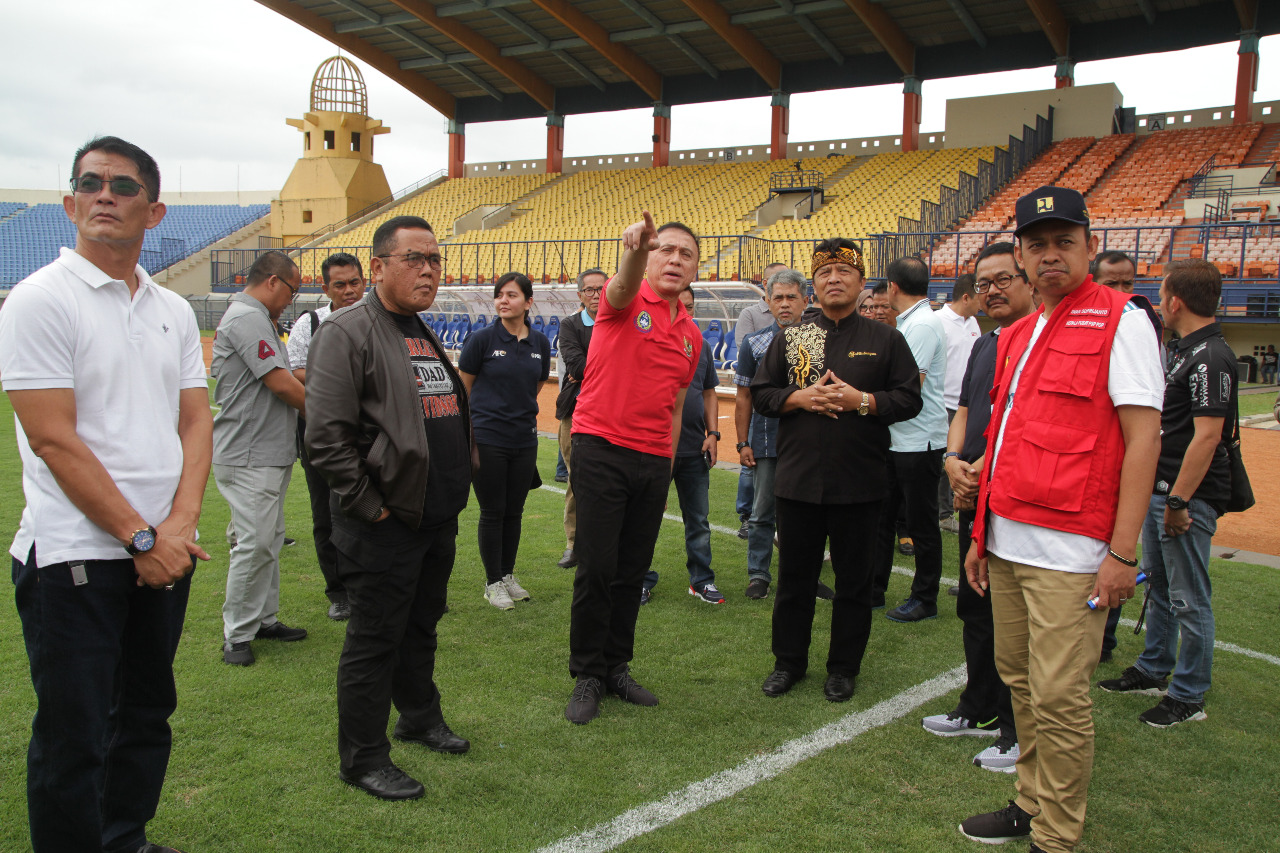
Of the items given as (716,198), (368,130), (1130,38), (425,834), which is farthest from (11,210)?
(425,834)

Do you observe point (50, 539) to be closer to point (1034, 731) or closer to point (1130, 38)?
point (1034, 731)

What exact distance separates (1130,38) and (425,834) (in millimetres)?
30437

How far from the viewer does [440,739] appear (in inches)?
129

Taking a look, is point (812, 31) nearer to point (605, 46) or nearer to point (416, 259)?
point (605, 46)

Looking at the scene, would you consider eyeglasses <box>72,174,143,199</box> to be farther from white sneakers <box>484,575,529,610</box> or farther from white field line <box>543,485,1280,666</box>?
white field line <box>543,485,1280,666</box>

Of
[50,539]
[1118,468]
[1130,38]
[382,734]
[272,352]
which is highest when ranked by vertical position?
[1130,38]

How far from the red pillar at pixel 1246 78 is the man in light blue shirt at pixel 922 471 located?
83.0ft

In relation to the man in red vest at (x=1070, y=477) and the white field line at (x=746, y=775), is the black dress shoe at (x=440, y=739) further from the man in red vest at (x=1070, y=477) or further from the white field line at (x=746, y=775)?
the man in red vest at (x=1070, y=477)

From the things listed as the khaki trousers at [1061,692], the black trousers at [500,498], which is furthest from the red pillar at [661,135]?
the khaki trousers at [1061,692]

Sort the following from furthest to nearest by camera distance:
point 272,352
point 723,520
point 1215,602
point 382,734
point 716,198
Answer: point 716,198, point 723,520, point 1215,602, point 272,352, point 382,734

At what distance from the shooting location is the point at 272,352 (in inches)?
165

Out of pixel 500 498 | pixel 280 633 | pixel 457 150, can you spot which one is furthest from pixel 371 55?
pixel 280 633

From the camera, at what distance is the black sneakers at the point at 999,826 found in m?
2.75

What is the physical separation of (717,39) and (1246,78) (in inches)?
641
